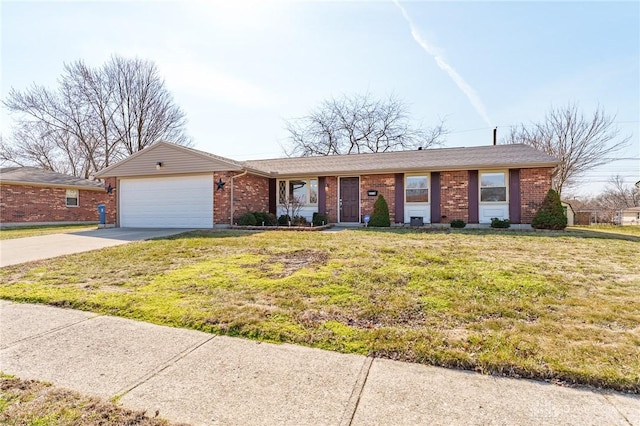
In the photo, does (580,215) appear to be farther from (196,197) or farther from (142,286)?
(142,286)

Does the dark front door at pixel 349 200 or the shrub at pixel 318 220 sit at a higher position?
the dark front door at pixel 349 200

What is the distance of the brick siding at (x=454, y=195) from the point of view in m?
12.2

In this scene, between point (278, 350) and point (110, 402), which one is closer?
point (110, 402)

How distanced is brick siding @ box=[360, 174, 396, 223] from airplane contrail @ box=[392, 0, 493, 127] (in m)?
4.86

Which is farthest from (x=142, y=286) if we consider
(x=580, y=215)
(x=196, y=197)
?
(x=580, y=215)

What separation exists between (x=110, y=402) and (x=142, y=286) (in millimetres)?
2719

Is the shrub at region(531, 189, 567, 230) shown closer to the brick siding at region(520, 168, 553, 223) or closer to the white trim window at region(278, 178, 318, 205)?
the brick siding at region(520, 168, 553, 223)

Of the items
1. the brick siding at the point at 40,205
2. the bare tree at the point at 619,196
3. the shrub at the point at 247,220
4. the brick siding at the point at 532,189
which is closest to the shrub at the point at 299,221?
the shrub at the point at 247,220

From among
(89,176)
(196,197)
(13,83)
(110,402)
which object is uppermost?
(13,83)

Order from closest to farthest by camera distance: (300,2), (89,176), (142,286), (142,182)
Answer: (142,286)
(300,2)
(142,182)
(89,176)

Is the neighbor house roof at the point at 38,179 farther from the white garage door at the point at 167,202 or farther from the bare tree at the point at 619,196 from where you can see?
the bare tree at the point at 619,196

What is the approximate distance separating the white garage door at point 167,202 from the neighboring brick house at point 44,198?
6.88 ft

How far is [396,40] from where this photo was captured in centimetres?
995

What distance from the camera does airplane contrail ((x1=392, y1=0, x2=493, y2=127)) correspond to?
9245mm
